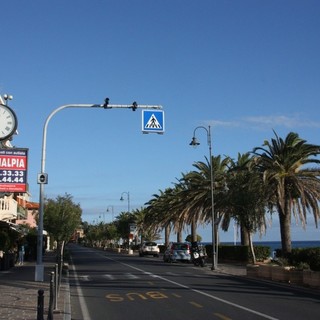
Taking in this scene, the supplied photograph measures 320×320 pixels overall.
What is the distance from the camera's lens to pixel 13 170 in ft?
39.5

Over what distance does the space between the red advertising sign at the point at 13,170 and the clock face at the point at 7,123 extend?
1.50 ft

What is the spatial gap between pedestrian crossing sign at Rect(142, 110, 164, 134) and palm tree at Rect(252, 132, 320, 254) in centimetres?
1774

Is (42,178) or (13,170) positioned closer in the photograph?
(13,170)

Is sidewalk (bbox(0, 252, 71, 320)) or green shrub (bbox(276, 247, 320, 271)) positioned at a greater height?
green shrub (bbox(276, 247, 320, 271))

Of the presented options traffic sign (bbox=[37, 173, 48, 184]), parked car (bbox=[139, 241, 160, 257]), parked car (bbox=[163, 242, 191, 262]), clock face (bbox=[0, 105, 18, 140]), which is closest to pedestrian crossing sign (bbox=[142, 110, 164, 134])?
traffic sign (bbox=[37, 173, 48, 184])

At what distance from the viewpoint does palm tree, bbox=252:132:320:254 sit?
33656 millimetres

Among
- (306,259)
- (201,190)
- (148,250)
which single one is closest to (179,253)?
(201,190)

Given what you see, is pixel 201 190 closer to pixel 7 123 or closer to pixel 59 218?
pixel 59 218

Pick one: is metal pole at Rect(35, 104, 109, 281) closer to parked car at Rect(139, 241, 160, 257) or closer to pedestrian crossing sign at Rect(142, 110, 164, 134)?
pedestrian crossing sign at Rect(142, 110, 164, 134)

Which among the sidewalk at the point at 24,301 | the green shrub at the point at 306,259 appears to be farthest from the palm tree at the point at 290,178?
the sidewalk at the point at 24,301

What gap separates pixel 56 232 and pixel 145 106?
2106cm

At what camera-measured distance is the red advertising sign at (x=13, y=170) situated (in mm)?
11977

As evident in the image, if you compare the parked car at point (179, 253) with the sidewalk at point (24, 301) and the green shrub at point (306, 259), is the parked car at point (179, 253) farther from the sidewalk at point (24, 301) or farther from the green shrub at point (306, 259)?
the sidewalk at point (24, 301)

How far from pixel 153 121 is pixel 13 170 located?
6.04 m
